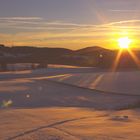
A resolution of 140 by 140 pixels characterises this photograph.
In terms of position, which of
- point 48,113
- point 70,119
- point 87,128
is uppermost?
point 48,113

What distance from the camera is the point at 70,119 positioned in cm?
1109

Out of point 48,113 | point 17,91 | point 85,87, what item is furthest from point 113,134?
point 85,87

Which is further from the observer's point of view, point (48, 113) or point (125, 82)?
point (125, 82)

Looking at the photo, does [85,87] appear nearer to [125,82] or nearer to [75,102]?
[125,82]

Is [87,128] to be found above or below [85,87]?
below

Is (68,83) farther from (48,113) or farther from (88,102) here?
(48,113)

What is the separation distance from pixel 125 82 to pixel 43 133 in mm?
17722

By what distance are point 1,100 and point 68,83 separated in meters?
8.94

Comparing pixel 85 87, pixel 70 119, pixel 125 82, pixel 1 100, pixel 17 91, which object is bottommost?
pixel 70 119

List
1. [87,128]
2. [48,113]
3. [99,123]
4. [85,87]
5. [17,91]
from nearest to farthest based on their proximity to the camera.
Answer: [87,128] < [99,123] < [48,113] < [17,91] < [85,87]

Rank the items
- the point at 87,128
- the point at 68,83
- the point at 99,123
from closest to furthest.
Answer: the point at 87,128 < the point at 99,123 < the point at 68,83

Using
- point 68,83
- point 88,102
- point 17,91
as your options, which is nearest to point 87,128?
point 88,102

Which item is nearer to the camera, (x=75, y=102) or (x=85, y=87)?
(x=75, y=102)

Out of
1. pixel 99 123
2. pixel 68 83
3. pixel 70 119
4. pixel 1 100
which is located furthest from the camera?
pixel 68 83
